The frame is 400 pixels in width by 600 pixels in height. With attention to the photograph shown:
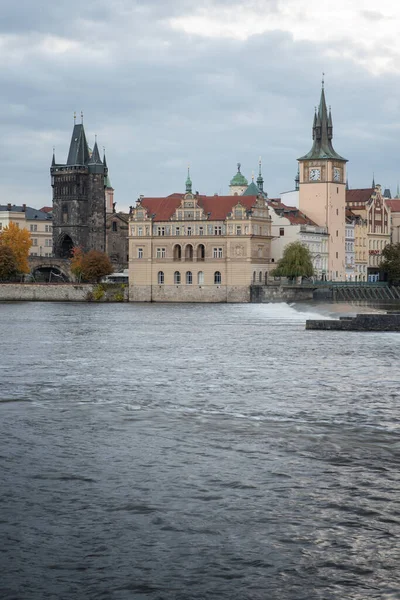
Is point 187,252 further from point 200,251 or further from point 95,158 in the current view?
point 95,158

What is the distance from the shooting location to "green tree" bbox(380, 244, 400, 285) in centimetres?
15125

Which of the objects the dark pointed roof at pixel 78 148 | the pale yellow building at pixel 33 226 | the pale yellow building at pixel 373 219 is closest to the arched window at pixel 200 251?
the pale yellow building at pixel 373 219

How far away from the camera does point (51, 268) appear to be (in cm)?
16462

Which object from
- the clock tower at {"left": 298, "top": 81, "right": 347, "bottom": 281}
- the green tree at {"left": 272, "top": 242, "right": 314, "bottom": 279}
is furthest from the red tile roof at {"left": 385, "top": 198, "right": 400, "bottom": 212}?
the green tree at {"left": 272, "top": 242, "right": 314, "bottom": 279}

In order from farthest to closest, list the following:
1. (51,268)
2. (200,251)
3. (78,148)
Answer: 1. (78,148)
2. (51,268)
3. (200,251)

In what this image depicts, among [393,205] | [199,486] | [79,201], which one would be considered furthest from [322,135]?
[199,486]

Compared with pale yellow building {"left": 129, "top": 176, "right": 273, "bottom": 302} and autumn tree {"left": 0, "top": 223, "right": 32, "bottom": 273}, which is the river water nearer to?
pale yellow building {"left": 129, "top": 176, "right": 273, "bottom": 302}

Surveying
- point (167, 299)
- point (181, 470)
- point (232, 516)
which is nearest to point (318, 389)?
point (181, 470)

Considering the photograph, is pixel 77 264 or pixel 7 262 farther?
pixel 77 264

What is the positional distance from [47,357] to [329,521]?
27403mm

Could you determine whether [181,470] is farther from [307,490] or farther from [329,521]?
[329,521]

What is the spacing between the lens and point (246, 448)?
20250mm

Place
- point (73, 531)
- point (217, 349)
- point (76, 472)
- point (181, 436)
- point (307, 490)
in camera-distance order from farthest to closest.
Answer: point (217, 349) < point (181, 436) < point (76, 472) < point (307, 490) < point (73, 531)

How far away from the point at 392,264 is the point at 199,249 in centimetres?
2890
